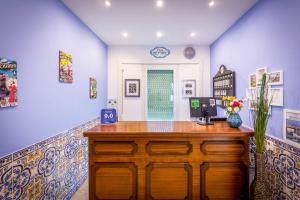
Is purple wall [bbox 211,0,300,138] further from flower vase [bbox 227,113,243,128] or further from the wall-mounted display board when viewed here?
flower vase [bbox 227,113,243,128]

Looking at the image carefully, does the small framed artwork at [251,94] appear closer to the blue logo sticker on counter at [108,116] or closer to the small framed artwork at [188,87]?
the small framed artwork at [188,87]

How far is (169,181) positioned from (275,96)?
5.30 ft

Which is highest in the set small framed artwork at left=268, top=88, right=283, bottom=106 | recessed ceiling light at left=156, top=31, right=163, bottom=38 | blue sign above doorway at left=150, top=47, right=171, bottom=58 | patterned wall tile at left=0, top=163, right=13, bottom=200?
recessed ceiling light at left=156, top=31, right=163, bottom=38

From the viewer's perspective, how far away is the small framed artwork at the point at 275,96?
210 centimetres

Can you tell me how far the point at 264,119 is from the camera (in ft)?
6.75

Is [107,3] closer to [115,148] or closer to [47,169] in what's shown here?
[115,148]

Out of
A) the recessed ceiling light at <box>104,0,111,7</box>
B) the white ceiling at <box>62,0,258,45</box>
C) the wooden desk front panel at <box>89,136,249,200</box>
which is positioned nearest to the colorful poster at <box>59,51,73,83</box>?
the white ceiling at <box>62,0,258,45</box>

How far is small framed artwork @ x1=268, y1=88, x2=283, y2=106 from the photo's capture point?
210 centimetres

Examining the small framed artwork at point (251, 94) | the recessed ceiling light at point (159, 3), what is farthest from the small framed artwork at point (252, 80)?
the recessed ceiling light at point (159, 3)

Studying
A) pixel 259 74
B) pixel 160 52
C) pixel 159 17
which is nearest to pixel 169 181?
pixel 259 74

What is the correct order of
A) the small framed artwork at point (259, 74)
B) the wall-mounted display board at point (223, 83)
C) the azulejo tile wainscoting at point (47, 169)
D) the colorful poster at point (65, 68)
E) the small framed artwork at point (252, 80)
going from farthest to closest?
the wall-mounted display board at point (223, 83) < the small framed artwork at point (252, 80) < the colorful poster at point (65, 68) < the small framed artwork at point (259, 74) < the azulejo tile wainscoting at point (47, 169)

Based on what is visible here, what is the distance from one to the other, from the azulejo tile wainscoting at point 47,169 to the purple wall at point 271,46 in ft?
8.99

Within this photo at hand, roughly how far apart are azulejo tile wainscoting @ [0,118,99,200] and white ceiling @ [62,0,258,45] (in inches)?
73.5

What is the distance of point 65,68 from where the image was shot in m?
2.69
